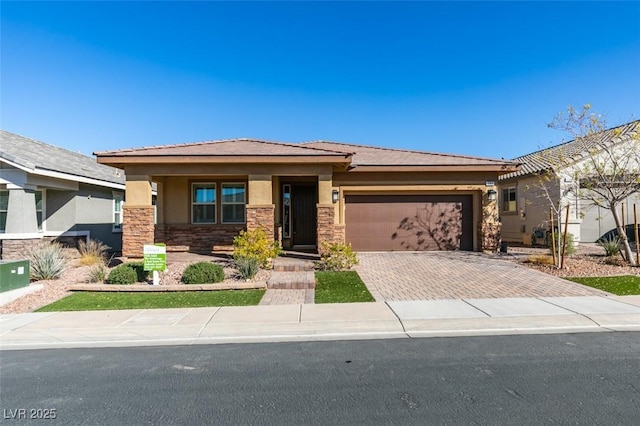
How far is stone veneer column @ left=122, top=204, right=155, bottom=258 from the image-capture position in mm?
12672

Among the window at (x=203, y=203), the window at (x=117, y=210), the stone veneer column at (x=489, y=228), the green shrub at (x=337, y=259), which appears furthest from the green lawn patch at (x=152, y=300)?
the window at (x=117, y=210)

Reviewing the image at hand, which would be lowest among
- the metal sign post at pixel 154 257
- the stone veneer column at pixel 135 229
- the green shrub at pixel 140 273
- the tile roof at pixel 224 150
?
the green shrub at pixel 140 273

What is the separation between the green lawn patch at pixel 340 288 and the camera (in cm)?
812

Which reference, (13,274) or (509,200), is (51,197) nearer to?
(13,274)

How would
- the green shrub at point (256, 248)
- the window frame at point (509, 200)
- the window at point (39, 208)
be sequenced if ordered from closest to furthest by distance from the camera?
the green shrub at point (256, 248), the window at point (39, 208), the window frame at point (509, 200)

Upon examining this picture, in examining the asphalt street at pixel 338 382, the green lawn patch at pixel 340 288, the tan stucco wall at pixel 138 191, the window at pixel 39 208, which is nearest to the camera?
the asphalt street at pixel 338 382

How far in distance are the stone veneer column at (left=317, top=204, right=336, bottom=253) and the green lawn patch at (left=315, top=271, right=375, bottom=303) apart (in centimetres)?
208

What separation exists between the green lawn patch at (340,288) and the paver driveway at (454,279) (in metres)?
0.25

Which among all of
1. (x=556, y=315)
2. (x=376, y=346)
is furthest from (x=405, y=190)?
(x=376, y=346)

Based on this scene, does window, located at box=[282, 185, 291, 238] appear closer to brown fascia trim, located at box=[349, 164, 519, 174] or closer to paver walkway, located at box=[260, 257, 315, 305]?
brown fascia trim, located at box=[349, 164, 519, 174]

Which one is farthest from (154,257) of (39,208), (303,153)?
Answer: (39,208)

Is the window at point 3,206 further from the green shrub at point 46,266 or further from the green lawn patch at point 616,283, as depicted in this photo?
the green lawn patch at point 616,283

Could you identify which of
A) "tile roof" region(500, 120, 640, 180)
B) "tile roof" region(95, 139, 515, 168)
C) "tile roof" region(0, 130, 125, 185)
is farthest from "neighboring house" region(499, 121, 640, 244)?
"tile roof" region(0, 130, 125, 185)

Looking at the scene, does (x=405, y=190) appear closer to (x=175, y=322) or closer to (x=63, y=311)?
(x=175, y=322)
